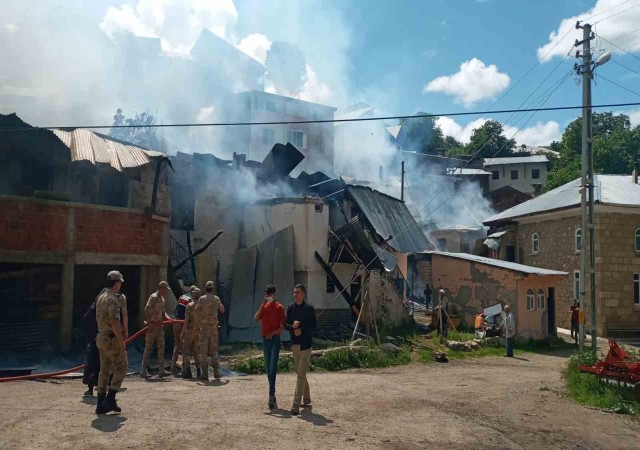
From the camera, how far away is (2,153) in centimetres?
1446

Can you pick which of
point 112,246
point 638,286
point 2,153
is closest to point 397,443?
point 112,246

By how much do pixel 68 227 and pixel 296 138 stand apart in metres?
36.6

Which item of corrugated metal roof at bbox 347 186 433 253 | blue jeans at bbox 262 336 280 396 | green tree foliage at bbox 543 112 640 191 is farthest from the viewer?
green tree foliage at bbox 543 112 640 191

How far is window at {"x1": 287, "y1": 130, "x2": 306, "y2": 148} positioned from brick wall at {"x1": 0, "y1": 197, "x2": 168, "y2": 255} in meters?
33.8

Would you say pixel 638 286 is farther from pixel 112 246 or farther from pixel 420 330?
pixel 112 246

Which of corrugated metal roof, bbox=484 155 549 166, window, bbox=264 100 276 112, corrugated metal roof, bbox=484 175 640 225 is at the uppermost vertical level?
window, bbox=264 100 276 112

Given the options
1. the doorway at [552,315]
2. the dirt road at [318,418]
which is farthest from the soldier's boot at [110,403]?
Answer: the doorway at [552,315]

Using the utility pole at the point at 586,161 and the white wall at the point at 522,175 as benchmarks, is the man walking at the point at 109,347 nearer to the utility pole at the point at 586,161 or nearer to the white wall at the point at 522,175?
the utility pole at the point at 586,161

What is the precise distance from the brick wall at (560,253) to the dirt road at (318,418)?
55.2ft

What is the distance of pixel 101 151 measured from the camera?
Result: 1416 cm

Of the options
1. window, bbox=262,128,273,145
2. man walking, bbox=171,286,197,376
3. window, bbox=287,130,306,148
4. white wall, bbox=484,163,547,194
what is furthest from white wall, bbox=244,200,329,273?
white wall, bbox=484,163,547,194

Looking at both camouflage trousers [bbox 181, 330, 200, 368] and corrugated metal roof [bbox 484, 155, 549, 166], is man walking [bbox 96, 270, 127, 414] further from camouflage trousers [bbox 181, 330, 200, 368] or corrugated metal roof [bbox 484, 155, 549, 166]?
corrugated metal roof [bbox 484, 155, 549, 166]

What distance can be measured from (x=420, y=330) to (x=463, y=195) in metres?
33.3

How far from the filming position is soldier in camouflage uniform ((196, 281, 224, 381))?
10.8m
